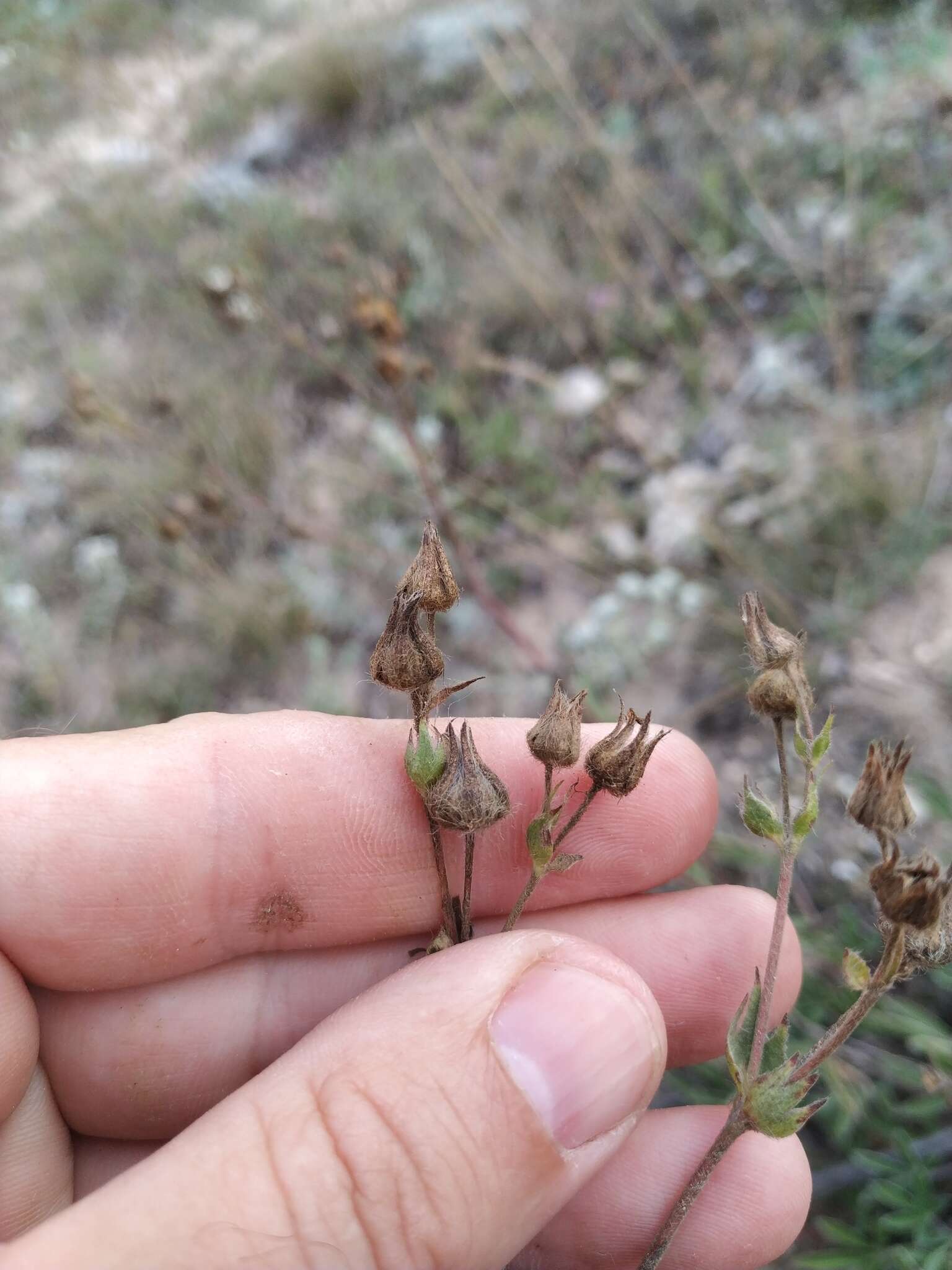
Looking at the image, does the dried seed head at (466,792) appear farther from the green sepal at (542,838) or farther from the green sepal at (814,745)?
the green sepal at (814,745)

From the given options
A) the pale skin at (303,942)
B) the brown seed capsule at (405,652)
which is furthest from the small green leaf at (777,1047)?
the brown seed capsule at (405,652)

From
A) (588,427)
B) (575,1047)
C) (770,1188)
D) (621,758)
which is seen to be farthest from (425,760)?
(588,427)

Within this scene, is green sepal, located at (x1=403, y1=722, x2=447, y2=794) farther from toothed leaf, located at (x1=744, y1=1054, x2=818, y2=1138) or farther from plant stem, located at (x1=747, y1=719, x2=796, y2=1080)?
toothed leaf, located at (x1=744, y1=1054, x2=818, y2=1138)

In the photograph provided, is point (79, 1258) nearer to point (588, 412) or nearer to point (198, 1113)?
point (198, 1113)

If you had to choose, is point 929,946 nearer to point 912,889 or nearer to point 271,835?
point 912,889

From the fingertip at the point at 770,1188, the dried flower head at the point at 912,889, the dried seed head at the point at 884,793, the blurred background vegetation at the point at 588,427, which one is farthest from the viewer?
the blurred background vegetation at the point at 588,427

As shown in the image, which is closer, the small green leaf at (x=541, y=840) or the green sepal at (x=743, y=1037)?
the green sepal at (x=743, y=1037)
